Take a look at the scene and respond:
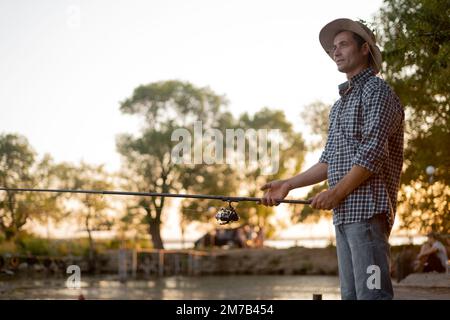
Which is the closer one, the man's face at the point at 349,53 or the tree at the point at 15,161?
the man's face at the point at 349,53

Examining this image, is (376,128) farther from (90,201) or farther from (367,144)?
(90,201)

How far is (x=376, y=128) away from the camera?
10.4 ft

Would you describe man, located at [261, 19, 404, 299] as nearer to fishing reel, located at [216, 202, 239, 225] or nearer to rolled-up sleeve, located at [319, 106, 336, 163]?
rolled-up sleeve, located at [319, 106, 336, 163]

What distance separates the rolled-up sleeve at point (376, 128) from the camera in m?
3.14

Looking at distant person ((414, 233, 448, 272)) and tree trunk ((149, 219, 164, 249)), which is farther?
tree trunk ((149, 219, 164, 249))

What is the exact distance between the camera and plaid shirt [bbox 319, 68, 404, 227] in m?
3.15

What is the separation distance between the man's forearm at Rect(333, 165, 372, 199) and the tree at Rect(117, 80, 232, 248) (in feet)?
128

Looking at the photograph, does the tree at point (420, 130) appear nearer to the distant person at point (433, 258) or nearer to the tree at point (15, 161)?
the distant person at point (433, 258)

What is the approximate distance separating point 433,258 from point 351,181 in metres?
11.4

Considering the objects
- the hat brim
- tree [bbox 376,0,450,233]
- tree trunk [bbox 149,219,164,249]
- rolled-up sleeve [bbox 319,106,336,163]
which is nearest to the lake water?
tree [bbox 376,0,450,233]

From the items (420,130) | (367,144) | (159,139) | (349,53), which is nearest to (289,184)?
(367,144)

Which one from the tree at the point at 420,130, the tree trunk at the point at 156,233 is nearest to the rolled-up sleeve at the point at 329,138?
the tree at the point at 420,130

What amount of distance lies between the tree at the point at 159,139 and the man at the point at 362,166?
38811mm
